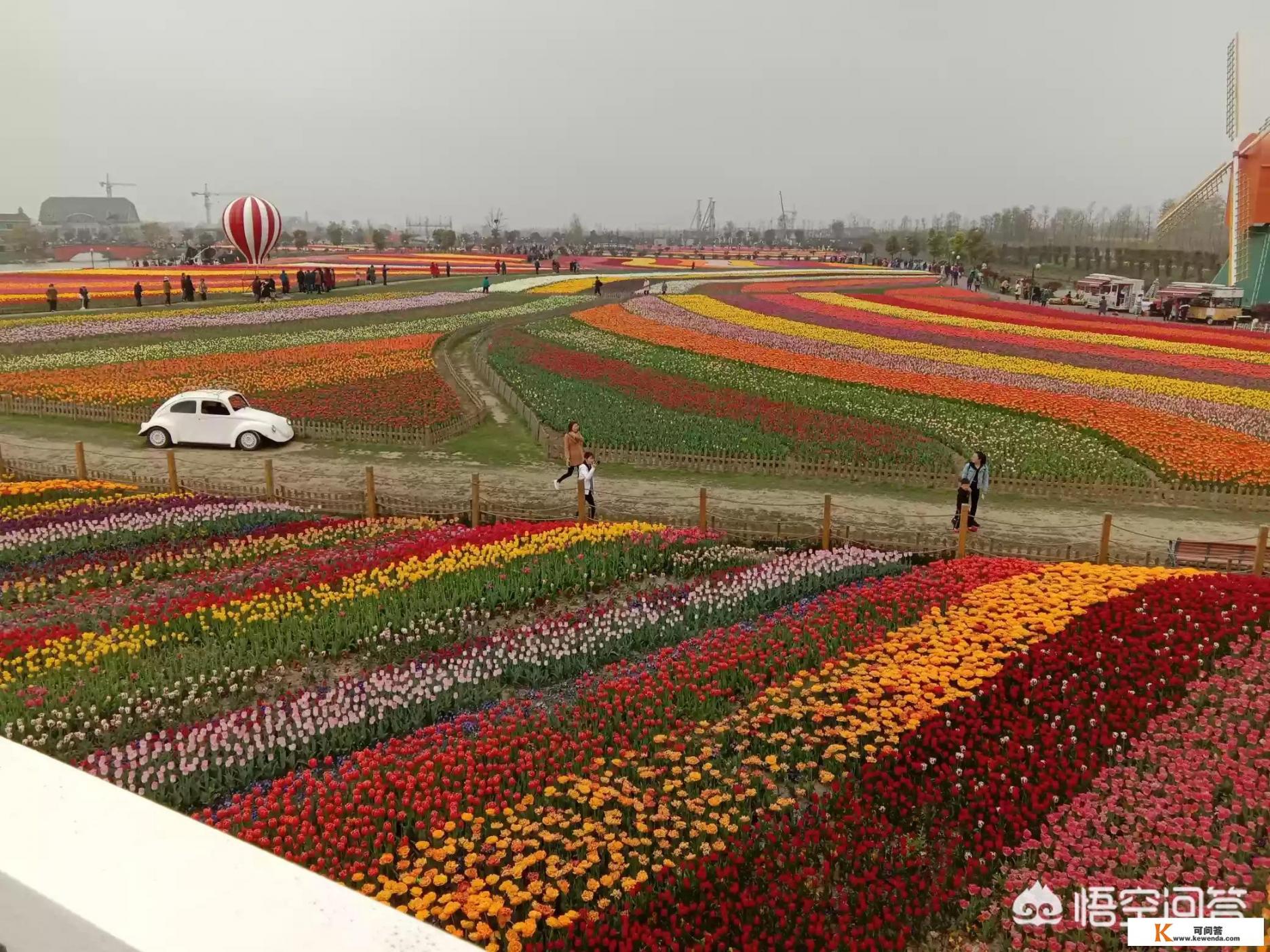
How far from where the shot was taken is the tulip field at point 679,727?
6684mm

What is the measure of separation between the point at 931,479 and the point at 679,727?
1281 cm

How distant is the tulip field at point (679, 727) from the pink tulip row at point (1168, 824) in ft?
0.10

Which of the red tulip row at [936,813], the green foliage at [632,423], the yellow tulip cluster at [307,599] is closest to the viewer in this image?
the red tulip row at [936,813]

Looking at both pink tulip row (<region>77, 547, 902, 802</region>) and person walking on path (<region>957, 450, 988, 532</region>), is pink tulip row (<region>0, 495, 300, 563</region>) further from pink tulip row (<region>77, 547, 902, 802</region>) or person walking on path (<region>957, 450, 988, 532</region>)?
person walking on path (<region>957, 450, 988, 532</region>)

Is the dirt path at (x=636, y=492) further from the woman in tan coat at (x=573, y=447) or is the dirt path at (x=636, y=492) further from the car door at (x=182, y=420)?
the woman in tan coat at (x=573, y=447)

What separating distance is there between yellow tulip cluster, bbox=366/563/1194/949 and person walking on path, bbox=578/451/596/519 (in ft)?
24.6

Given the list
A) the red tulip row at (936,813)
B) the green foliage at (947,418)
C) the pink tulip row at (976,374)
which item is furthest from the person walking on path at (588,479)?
the pink tulip row at (976,374)

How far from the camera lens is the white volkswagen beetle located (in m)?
23.7

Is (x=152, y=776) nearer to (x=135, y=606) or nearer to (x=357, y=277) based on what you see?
(x=135, y=606)

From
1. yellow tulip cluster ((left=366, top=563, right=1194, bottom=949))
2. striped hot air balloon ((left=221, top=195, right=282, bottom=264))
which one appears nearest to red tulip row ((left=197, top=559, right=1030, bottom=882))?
yellow tulip cluster ((left=366, top=563, right=1194, bottom=949))

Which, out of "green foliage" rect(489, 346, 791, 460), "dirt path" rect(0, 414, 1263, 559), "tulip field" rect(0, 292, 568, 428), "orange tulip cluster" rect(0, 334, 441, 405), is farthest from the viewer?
"orange tulip cluster" rect(0, 334, 441, 405)

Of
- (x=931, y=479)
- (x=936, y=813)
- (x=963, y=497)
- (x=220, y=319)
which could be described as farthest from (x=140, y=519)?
(x=220, y=319)

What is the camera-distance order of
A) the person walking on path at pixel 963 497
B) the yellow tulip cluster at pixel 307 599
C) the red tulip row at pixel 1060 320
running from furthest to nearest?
1. the red tulip row at pixel 1060 320
2. the person walking on path at pixel 963 497
3. the yellow tulip cluster at pixel 307 599

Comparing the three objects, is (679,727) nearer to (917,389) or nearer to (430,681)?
(430,681)
